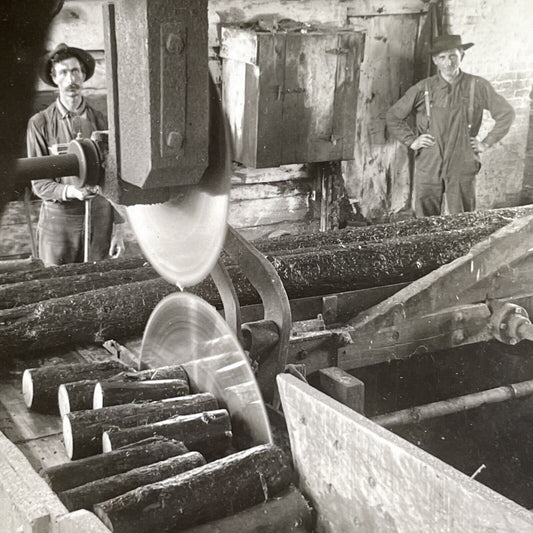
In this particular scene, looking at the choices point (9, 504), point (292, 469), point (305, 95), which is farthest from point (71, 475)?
point (305, 95)

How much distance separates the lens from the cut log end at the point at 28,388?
3.16 metres

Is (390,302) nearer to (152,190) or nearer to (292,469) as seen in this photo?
(292,469)

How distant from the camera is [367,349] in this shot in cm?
386

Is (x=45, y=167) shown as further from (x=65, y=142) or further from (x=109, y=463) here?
(x=65, y=142)

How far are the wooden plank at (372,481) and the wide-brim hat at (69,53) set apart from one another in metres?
3.65

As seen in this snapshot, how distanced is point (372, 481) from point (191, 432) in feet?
2.32

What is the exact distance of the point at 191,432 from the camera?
2.90 metres

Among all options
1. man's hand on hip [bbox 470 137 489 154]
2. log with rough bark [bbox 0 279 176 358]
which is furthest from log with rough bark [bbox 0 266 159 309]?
man's hand on hip [bbox 470 137 489 154]

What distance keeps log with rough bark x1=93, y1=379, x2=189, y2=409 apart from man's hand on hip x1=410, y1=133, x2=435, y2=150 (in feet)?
15.5

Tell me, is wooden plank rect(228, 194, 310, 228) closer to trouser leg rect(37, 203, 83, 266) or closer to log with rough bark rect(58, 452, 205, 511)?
trouser leg rect(37, 203, 83, 266)

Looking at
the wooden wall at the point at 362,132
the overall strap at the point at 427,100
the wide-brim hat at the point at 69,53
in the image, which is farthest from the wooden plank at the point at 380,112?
the wide-brim hat at the point at 69,53

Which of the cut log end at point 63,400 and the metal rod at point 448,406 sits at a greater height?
the cut log end at point 63,400

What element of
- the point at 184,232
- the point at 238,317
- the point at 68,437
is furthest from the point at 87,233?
the point at 184,232

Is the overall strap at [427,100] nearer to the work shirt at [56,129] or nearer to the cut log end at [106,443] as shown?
the work shirt at [56,129]
